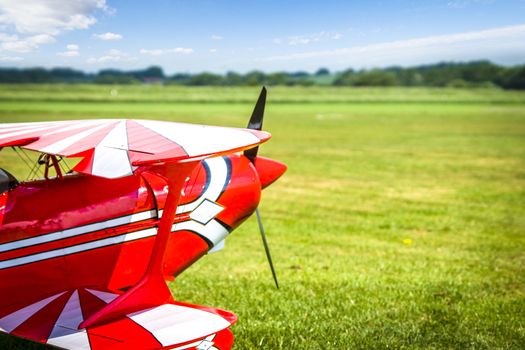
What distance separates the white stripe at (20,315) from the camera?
146 inches

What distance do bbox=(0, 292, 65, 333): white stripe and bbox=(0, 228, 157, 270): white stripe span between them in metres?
0.34

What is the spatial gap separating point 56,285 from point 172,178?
1.31 m

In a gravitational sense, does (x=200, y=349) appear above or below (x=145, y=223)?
below

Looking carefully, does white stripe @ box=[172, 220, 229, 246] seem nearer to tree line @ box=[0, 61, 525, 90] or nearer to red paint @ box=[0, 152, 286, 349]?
red paint @ box=[0, 152, 286, 349]

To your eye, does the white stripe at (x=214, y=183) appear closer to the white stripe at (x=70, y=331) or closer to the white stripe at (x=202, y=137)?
the white stripe at (x=202, y=137)

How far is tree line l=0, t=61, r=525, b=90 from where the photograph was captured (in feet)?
225

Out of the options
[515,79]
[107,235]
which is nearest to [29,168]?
[107,235]

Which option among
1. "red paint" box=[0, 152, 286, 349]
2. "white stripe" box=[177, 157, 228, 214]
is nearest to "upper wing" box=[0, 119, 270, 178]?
"red paint" box=[0, 152, 286, 349]

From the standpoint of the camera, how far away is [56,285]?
409 centimetres

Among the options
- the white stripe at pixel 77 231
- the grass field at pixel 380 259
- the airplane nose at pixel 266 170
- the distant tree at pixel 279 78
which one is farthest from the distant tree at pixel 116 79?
the white stripe at pixel 77 231

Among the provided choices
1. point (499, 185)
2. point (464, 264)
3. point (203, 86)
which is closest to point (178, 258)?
point (464, 264)

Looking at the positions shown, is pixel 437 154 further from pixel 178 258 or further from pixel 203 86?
pixel 203 86

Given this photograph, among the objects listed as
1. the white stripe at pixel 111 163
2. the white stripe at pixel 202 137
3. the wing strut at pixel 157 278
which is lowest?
the wing strut at pixel 157 278

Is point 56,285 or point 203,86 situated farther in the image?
point 203,86
